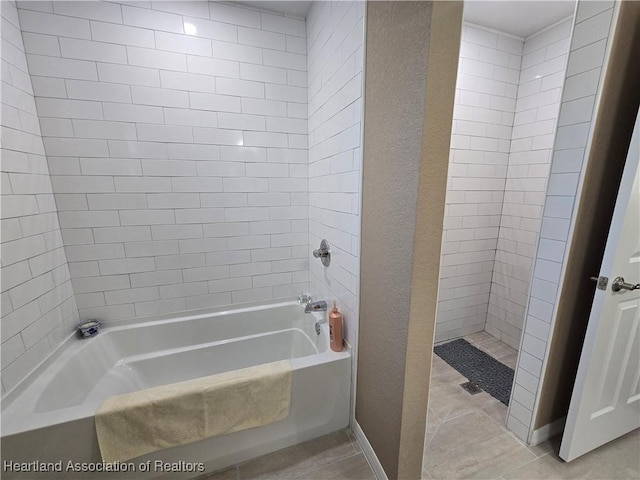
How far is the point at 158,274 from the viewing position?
1858 mm

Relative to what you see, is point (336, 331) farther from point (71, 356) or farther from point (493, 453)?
point (71, 356)

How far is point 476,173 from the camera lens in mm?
2168

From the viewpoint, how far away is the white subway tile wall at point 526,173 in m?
1.91

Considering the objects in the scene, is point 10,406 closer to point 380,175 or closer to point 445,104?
point 380,175

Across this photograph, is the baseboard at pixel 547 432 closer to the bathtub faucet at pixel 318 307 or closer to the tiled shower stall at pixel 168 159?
the tiled shower stall at pixel 168 159

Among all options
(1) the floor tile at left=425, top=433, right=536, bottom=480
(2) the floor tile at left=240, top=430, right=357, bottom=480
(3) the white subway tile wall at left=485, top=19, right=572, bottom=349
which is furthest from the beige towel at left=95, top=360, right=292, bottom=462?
(3) the white subway tile wall at left=485, top=19, right=572, bottom=349

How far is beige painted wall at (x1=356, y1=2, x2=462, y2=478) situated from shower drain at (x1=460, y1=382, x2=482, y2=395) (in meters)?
0.92

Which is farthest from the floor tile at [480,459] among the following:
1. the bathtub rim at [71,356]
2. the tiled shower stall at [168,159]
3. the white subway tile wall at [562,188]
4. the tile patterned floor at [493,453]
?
the tiled shower stall at [168,159]

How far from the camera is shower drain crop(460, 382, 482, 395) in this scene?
5.96 feet

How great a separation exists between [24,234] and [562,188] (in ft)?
8.62

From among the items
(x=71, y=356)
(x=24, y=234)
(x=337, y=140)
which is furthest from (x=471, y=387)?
(x=24, y=234)

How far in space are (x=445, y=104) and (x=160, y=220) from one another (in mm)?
1802

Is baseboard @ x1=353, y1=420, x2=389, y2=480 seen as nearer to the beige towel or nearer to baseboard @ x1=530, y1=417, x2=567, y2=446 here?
the beige towel

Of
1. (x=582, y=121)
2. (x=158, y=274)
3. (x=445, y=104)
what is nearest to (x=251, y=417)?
(x=158, y=274)
